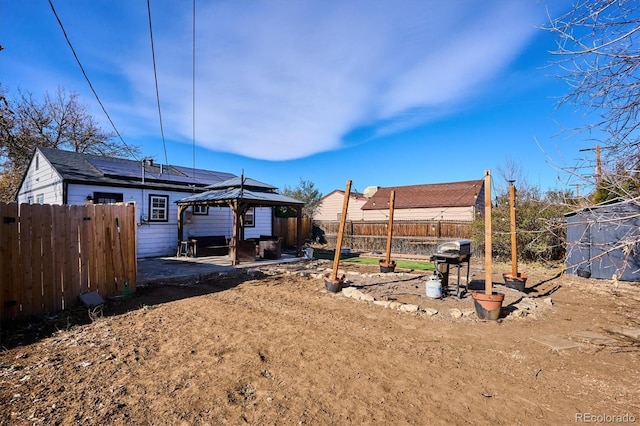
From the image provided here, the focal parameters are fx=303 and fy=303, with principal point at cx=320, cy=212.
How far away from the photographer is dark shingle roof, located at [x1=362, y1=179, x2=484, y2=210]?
70.7 feet

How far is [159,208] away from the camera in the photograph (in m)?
13.5

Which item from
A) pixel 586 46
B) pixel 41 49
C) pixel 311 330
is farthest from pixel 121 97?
pixel 586 46

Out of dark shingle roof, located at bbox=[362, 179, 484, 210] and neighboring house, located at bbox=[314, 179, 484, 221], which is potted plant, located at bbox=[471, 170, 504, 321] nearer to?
neighboring house, located at bbox=[314, 179, 484, 221]

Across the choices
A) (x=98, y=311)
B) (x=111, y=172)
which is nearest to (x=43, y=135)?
(x=111, y=172)

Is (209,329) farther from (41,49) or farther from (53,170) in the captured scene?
(53,170)

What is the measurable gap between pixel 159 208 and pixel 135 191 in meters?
1.19

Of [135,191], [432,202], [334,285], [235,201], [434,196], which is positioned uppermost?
[434,196]

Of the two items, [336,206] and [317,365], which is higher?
[336,206]

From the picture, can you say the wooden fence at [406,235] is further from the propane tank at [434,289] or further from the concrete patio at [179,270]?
the propane tank at [434,289]

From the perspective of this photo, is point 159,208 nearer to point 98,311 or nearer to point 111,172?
point 111,172

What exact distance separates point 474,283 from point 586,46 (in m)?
6.79

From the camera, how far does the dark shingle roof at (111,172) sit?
1172 cm

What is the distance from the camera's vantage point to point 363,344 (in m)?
4.12

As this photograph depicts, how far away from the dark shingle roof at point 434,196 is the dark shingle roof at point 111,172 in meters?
14.5
